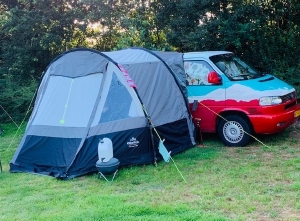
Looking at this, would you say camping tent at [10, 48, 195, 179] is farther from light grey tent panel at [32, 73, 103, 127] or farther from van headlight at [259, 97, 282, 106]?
van headlight at [259, 97, 282, 106]

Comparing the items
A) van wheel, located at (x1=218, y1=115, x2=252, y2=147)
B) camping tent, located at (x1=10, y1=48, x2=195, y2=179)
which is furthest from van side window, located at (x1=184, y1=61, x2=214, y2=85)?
camping tent, located at (x1=10, y1=48, x2=195, y2=179)

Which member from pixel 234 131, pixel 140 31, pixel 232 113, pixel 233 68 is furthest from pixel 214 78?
pixel 140 31

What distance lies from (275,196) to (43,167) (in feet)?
12.7

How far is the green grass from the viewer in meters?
4.64

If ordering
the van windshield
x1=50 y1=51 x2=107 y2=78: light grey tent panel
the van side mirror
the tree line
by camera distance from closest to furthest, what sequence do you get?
x1=50 y1=51 x2=107 y2=78: light grey tent panel < the van side mirror < the van windshield < the tree line

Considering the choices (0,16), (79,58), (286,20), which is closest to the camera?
(79,58)

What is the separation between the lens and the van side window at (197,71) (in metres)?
7.97

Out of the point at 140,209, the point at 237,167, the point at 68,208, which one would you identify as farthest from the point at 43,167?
the point at 237,167

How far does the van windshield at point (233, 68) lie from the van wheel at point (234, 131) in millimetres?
866

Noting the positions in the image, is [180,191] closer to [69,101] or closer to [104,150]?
[104,150]

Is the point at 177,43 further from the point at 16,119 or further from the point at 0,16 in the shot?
the point at 0,16

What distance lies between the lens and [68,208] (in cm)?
499

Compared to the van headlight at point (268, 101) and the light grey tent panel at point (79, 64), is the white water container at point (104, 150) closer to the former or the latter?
the light grey tent panel at point (79, 64)

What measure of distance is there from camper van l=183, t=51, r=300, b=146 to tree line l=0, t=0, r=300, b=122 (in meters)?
2.26
